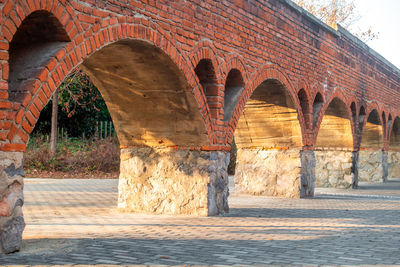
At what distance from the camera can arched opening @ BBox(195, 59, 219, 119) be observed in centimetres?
835

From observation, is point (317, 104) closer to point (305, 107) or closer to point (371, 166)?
point (305, 107)

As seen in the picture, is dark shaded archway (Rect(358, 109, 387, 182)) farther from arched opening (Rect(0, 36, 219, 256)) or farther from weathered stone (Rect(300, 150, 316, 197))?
arched opening (Rect(0, 36, 219, 256))

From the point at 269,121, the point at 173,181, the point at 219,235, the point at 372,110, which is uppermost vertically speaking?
the point at 372,110

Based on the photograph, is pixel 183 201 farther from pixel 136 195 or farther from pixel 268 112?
pixel 268 112

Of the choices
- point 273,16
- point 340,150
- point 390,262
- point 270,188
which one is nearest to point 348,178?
point 340,150

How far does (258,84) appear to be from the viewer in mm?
9688

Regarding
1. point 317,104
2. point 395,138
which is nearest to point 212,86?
point 317,104

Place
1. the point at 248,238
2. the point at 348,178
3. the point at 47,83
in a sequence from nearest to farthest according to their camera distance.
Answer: the point at 47,83, the point at 248,238, the point at 348,178

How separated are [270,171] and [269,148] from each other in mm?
499

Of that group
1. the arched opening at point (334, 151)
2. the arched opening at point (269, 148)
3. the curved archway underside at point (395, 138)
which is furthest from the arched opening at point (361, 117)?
the curved archway underside at point (395, 138)

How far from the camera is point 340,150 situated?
15.6 meters

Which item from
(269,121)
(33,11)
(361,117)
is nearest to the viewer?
(33,11)

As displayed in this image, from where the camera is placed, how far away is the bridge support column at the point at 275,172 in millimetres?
11641

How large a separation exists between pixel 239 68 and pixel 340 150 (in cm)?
754
